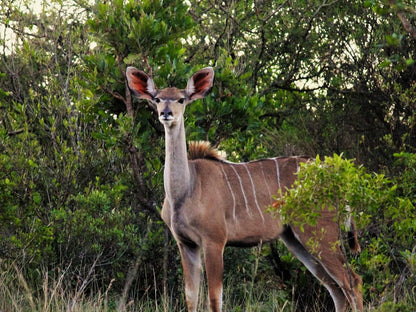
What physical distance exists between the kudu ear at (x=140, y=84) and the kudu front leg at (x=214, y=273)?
104 centimetres

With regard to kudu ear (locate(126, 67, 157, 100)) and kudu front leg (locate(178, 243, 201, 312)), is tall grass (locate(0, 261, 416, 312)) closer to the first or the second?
kudu front leg (locate(178, 243, 201, 312))

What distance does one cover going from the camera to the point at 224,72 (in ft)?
16.3

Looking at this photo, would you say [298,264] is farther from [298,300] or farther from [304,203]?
[304,203]

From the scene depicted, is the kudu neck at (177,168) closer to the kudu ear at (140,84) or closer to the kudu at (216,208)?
the kudu at (216,208)

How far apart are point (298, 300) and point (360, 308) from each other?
0.85 meters

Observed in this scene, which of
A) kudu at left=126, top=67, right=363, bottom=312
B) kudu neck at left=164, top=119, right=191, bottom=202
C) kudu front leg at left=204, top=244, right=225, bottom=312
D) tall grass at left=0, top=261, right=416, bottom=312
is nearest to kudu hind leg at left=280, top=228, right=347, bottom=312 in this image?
kudu at left=126, top=67, right=363, bottom=312

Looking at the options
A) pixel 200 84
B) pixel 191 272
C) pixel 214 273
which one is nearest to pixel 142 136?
pixel 200 84

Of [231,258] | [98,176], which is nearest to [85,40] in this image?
[98,176]

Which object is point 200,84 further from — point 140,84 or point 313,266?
point 313,266

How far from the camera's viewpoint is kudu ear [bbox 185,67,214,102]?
4469 mm

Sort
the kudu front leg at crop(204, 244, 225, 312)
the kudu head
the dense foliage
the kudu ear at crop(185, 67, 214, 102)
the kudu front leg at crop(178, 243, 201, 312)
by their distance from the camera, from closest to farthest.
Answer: the kudu front leg at crop(204, 244, 225, 312) < the kudu head < the kudu front leg at crop(178, 243, 201, 312) < the kudu ear at crop(185, 67, 214, 102) < the dense foliage

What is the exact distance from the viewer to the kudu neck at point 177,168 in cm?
427

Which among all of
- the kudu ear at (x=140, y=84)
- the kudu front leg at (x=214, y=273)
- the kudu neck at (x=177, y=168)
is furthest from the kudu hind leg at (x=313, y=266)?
the kudu ear at (x=140, y=84)

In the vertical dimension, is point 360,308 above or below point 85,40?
below
